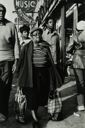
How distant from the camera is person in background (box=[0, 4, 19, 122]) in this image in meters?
5.85

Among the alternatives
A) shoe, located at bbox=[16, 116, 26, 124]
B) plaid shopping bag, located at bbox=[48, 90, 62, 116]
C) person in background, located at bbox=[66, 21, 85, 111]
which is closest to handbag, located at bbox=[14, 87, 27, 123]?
shoe, located at bbox=[16, 116, 26, 124]

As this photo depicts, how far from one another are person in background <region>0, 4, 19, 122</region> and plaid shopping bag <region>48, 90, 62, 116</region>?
0.84m

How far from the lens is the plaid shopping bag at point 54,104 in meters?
5.83

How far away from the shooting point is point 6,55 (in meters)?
5.85

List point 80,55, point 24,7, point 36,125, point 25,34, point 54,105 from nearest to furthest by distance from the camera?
1. point 36,125
2. point 54,105
3. point 25,34
4. point 80,55
5. point 24,7

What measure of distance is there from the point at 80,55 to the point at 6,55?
1447 millimetres

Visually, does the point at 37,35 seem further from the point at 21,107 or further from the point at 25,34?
the point at 21,107

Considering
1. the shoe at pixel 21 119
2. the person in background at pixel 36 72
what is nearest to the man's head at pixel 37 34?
the person in background at pixel 36 72

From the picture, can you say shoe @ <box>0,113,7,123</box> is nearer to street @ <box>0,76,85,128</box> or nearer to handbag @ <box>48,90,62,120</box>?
street @ <box>0,76,85,128</box>

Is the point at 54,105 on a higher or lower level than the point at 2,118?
higher

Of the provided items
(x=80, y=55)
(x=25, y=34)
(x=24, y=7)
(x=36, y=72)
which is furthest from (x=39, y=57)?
(x=24, y=7)

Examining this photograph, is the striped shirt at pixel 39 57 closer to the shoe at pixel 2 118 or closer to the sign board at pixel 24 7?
the shoe at pixel 2 118

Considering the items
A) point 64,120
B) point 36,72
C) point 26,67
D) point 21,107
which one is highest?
point 26,67

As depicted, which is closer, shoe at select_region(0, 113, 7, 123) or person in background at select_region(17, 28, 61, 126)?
person in background at select_region(17, 28, 61, 126)
